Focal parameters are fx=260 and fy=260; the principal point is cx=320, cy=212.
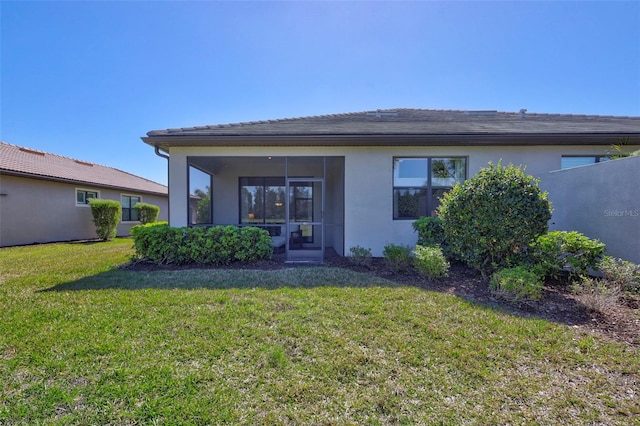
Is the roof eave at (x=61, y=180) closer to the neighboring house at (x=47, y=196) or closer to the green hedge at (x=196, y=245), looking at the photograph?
the neighboring house at (x=47, y=196)

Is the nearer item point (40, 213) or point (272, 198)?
point (272, 198)

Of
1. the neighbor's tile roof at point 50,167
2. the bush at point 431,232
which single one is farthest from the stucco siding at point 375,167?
the neighbor's tile roof at point 50,167

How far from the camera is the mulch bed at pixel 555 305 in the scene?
3.18m

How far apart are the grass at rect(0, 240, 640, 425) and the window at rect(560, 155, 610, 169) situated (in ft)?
20.5

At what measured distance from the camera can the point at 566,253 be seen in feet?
15.2

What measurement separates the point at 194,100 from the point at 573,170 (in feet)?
38.7

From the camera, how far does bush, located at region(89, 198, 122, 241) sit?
39.4ft

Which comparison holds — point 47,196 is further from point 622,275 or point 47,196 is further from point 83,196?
point 622,275

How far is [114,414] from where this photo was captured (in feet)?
6.21

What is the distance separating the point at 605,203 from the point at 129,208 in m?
19.8

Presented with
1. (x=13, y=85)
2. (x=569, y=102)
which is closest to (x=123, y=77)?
(x=13, y=85)

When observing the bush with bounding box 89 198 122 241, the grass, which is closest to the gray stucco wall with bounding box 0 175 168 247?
the bush with bounding box 89 198 122 241

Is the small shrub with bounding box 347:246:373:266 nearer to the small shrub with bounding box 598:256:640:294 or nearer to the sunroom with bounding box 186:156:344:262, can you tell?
the sunroom with bounding box 186:156:344:262

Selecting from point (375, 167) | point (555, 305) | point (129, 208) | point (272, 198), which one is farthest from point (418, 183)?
point (129, 208)
